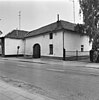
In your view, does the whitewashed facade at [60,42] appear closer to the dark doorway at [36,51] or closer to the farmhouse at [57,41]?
the farmhouse at [57,41]

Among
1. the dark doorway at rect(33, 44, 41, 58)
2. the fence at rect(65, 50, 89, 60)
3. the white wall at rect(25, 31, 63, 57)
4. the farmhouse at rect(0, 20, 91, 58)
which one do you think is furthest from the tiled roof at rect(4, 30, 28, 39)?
the fence at rect(65, 50, 89, 60)

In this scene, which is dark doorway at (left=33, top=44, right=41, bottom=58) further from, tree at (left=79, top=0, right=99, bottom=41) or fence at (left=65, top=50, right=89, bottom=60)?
tree at (left=79, top=0, right=99, bottom=41)

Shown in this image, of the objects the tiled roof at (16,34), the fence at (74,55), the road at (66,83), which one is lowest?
the road at (66,83)

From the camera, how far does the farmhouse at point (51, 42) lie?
21891mm

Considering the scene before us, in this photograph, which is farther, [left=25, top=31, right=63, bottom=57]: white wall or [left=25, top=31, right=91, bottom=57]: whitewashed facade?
[left=25, top=31, right=63, bottom=57]: white wall

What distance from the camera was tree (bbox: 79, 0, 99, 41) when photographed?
16.8m

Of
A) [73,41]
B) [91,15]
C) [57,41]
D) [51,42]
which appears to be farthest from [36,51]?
[91,15]

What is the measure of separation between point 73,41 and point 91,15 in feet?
23.9

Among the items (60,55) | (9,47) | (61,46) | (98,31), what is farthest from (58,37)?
(9,47)

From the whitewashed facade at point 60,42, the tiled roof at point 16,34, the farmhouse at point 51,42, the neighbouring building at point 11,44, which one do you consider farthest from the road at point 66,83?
the tiled roof at point 16,34

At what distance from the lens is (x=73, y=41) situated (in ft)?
76.9

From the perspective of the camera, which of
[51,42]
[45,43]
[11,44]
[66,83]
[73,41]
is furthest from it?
[11,44]

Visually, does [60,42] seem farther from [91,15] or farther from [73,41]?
[91,15]

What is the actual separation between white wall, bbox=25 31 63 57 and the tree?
18.6ft
